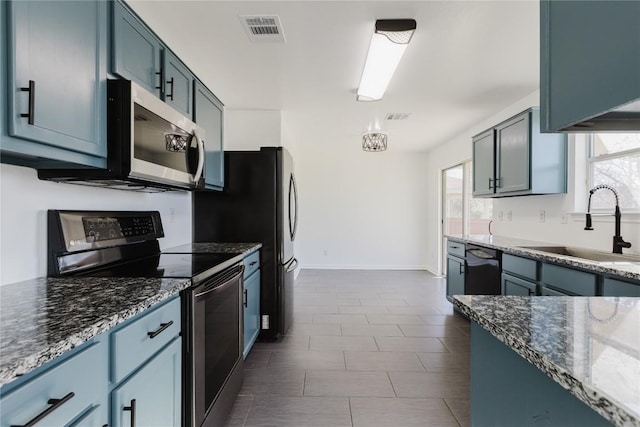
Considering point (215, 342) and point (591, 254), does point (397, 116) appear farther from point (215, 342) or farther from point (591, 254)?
point (215, 342)

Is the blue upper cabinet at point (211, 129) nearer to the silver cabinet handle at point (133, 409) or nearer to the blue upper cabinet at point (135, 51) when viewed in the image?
the blue upper cabinet at point (135, 51)

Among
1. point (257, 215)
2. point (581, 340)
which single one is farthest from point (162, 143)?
point (581, 340)

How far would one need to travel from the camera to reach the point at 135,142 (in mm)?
1539

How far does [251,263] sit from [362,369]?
1.21 meters

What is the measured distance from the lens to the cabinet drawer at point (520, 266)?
2549 millimetres

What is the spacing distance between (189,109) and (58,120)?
1183 millimetres

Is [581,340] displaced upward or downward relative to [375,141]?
downward

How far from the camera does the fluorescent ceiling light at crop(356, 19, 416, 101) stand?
2246 mm

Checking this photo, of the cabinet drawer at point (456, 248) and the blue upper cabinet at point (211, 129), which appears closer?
the blue upper cabinet at point (211, 129)

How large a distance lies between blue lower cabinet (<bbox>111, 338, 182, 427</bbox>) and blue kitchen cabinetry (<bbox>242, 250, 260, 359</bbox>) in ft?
3.80

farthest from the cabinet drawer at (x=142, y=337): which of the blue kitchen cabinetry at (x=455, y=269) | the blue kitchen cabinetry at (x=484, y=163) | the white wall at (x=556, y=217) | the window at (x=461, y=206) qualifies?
the window at (x=461, y=206)

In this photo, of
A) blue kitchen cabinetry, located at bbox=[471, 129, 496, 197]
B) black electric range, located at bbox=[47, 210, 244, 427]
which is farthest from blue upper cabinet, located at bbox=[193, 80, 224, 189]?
blue kitchen cabinetry, located at bbox=[471, 129, 496, 197]

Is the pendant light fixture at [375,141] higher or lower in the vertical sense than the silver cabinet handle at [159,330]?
higher

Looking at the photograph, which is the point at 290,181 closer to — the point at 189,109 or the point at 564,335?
the point at 189,109
